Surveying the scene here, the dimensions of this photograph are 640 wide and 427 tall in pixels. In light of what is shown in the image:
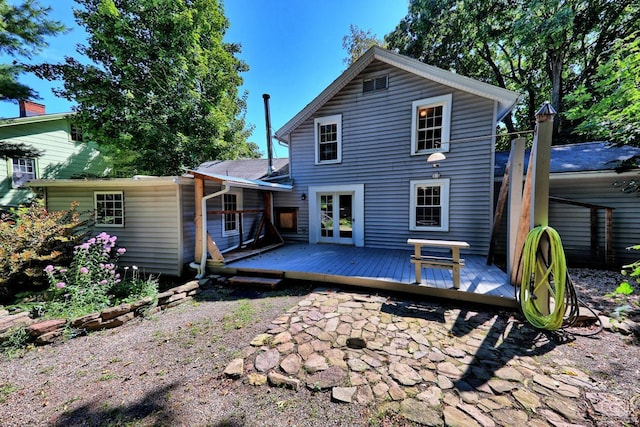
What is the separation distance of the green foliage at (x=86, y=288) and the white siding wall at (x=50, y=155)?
8.59m

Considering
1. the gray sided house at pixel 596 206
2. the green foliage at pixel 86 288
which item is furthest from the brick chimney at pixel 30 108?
the gray sided house at pixel 596 206

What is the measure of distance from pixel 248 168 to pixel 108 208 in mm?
4930

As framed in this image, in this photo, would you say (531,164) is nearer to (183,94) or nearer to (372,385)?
(372,385)

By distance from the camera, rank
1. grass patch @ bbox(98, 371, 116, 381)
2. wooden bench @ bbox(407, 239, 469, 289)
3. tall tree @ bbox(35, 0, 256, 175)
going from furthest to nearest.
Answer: tall tree @ bbox(35, 0, 256, 175)
wooden bench @ bbox(407, 239, 469, 289)
grass patch @ bbox(98, 371, 116, 381)

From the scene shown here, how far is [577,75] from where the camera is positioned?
12344 mm

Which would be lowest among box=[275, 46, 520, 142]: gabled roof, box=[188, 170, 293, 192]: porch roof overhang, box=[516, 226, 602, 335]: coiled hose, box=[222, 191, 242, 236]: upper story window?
box=[516, 226, 602, 335]: coiled hose

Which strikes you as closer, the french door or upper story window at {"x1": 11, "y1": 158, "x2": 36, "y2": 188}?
the french door

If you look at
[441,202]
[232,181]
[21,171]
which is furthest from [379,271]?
[21,171]

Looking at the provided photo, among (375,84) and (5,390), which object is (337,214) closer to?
(375,84)

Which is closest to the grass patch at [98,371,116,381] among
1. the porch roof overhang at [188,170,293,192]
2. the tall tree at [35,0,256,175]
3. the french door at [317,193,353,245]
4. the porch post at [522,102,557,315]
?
the porch roof overhang at [188,170,293,192]

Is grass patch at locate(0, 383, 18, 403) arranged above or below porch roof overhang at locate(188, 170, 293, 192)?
below

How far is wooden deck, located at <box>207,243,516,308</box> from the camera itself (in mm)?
4051

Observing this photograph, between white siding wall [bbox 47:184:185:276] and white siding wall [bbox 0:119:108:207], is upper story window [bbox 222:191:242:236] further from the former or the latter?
white siding wall [bbox 0:119:108:207]

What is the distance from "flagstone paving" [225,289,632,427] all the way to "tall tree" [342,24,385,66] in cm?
1501
